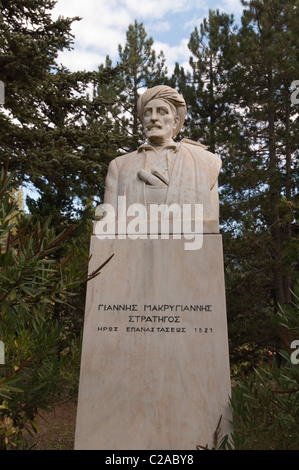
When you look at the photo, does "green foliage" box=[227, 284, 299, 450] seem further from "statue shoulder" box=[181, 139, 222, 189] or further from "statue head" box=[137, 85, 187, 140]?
"statue head" box=[137, 85, 187, 140]

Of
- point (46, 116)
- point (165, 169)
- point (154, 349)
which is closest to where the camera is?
point (154, 349)

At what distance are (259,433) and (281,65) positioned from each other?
30.3 feet

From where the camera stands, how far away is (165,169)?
361 centimetres

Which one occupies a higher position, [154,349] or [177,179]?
[177,179]

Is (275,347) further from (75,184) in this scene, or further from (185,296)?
(185,296)

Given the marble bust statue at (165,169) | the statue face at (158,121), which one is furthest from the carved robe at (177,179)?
the statue face at (158,121)

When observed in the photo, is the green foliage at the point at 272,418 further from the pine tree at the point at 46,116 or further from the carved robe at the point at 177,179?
the pine tree at the point at 46,116

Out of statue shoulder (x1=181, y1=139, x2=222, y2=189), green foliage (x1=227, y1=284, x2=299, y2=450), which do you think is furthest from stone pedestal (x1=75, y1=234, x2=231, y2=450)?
statue shoulder (x1=181, y1=139, x2=222, y2=189)

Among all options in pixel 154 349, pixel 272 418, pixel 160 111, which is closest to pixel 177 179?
pixel 160 111

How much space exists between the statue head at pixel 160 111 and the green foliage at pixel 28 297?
1315 millimetres

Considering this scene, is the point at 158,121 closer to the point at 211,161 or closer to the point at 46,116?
the point at 211,161

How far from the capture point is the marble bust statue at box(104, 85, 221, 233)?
11.2 feet

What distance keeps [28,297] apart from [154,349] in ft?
3.02
